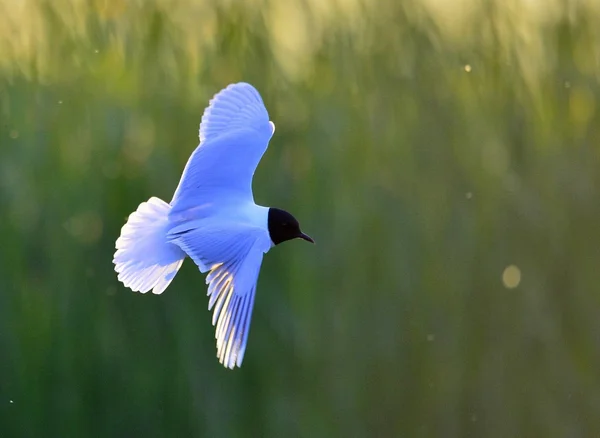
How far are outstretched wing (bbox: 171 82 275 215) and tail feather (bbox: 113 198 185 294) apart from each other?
2.0 inches

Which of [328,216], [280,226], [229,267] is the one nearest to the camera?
[229,267]

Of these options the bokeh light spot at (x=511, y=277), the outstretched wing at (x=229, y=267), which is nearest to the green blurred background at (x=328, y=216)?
the bokeh light spot at (x=511, y=277)

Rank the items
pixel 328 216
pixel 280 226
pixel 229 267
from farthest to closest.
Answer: pixel 328 216 < pixel 280 226 < pixel 229 267

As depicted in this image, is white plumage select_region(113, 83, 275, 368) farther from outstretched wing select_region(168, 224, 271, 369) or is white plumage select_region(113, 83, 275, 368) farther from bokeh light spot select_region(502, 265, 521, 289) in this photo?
bokeh light spot select_region(502, 265, 521, 289)

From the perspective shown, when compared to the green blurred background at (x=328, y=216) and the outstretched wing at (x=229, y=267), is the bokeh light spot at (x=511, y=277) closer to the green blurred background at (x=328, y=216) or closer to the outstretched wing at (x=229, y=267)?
the green blurred background at (x=328, y=216)

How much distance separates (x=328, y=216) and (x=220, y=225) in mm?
511

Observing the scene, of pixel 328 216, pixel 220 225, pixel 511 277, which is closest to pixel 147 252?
pixel 220 225

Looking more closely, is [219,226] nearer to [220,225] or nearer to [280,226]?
[220,225]

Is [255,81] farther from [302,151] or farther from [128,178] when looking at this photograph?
[128,178]

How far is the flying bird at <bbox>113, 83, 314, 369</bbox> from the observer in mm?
1712

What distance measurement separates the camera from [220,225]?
1773 mm

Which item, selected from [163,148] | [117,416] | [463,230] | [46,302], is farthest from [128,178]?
[463,230]

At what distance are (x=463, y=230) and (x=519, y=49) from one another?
43 centimetres

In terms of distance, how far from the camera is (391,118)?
2357 millimetres
